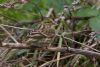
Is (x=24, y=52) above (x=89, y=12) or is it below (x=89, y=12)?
below

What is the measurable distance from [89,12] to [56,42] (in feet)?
0.69

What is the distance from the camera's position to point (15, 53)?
137cm

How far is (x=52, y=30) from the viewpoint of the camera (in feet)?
4.22

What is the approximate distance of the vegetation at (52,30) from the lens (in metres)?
1.23

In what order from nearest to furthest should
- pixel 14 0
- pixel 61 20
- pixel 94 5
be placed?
1. pixel 94 5
2. pixel 61 20
3. pixel 14 0

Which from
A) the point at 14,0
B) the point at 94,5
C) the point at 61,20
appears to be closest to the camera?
the point at 94,5

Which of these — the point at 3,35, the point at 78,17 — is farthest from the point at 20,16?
the point at 78,17

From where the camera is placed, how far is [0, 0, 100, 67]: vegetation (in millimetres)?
1228

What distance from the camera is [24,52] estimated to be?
1360 millimetres

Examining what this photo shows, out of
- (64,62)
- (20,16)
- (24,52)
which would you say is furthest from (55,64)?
(20,16)

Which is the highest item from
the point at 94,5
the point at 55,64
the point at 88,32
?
the point at 94,5

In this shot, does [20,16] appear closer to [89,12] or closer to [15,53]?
[15,53]

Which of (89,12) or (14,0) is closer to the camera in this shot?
(89,12)

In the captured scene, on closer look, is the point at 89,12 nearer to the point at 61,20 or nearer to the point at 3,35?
the point at 61,20
